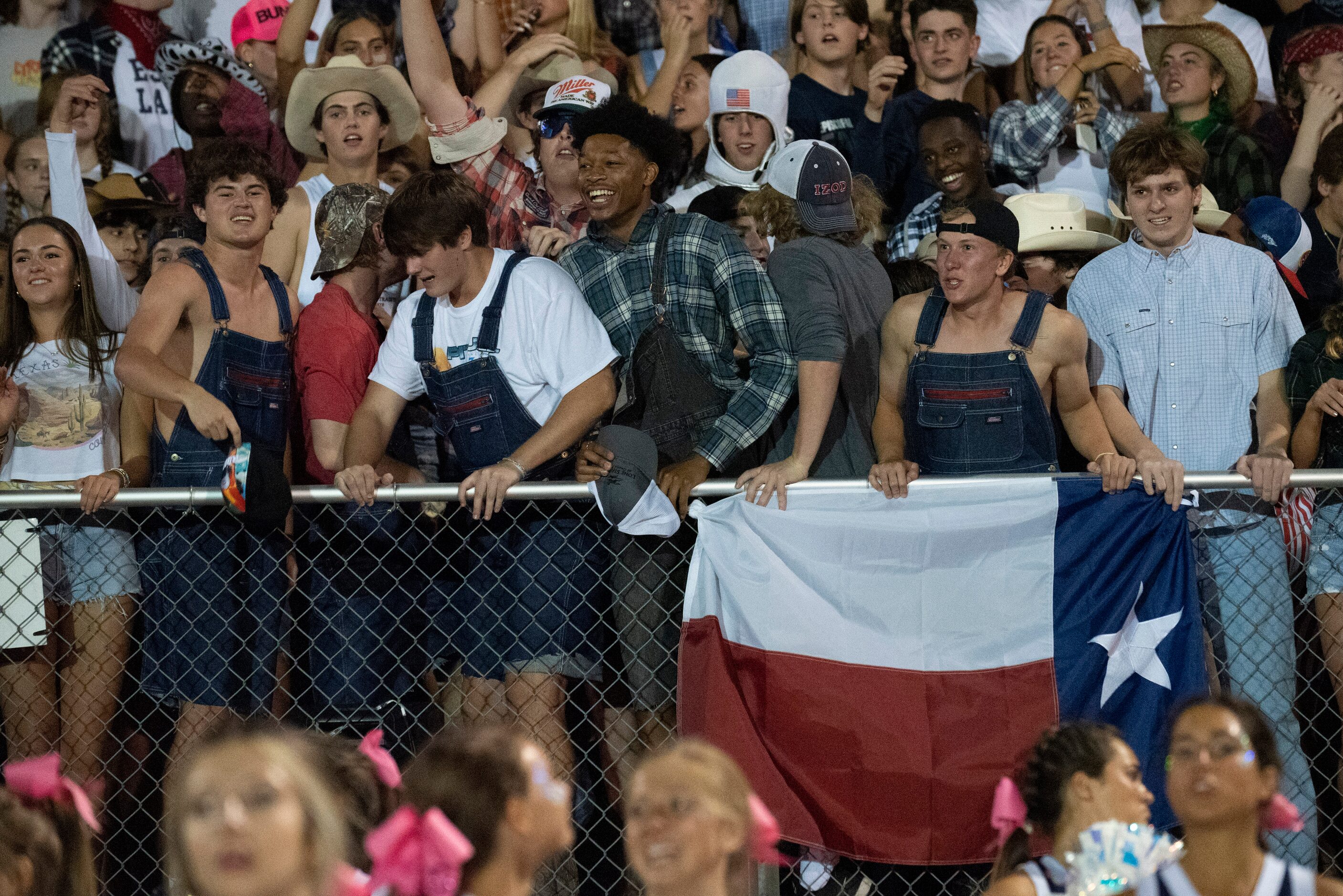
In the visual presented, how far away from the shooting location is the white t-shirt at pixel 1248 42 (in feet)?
23.9

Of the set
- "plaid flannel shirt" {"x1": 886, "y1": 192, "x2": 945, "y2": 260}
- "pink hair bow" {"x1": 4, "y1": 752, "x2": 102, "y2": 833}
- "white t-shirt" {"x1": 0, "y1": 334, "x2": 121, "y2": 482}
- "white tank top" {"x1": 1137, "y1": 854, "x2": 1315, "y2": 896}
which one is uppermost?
"plaid flannel shirt" {"x1": 886, "y1": 192, "x2": 945, "y2": 260}

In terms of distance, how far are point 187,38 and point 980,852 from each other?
5.47 metres

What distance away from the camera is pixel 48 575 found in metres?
4.80

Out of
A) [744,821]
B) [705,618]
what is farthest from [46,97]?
[744,821]

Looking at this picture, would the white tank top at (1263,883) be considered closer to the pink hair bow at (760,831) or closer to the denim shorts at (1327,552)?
the pink hair bow at (760,831)

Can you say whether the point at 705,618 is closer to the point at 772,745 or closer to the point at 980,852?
the point at 772,745

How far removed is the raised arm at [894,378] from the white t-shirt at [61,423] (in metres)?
2.56

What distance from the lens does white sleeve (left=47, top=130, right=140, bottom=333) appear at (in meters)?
5.48

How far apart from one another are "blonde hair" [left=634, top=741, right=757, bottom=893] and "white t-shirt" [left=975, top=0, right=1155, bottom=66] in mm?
5122

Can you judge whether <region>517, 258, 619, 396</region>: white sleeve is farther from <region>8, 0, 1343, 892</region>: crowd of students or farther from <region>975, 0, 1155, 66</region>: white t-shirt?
<region>975, 0, 1155, 66</region>: white t-shirt

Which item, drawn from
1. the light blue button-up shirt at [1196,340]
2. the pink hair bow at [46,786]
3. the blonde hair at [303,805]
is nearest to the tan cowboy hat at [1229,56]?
the light blue button-up shirt at [1196,340]

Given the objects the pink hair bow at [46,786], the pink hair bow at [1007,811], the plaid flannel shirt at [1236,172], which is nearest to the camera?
the pink hair bow at [46,786]

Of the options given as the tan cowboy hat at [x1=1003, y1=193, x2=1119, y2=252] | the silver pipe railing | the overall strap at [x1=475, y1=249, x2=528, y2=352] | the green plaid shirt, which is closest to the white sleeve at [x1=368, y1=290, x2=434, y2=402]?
the overall strap at [x1=475, y1=249, x2=528, y2=352]

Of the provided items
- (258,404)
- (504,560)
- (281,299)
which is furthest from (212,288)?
(504,560)
